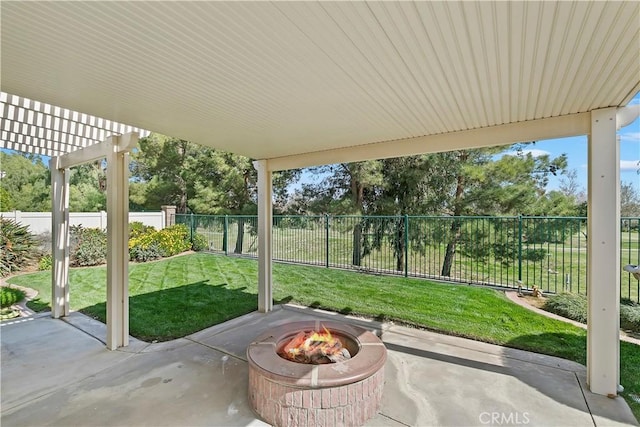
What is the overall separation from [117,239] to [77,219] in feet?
26.9

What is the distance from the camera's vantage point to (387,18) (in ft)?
5.37

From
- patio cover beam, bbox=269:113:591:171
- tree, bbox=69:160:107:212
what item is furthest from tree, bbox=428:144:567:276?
tree, bbox=69:160:107:212

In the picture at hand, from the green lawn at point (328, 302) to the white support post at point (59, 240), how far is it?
0.48 metres

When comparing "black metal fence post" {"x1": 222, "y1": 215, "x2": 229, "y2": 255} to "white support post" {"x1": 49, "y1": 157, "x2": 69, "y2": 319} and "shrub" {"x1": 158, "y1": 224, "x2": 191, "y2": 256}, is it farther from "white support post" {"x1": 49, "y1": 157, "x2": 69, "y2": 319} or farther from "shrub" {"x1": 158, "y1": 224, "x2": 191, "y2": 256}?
"white support post" {"x1": 49, "y1": 157, "x2": 69, "y2": 319}

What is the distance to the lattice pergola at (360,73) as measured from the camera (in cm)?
162

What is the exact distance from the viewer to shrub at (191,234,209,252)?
1194 centimetres

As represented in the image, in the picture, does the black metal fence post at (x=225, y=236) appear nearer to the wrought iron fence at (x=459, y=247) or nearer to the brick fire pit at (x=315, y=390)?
the wrought iron fence at (x=459, y=247)

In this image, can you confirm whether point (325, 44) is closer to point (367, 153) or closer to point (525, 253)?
point (367, 153)

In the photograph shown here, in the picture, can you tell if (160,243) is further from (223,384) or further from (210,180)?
(223,384)

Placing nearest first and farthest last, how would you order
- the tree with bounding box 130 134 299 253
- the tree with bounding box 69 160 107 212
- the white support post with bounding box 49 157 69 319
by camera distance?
the white support post with bounding box 49 157 69 319 < the tree with bounding box 130 134 299 253 < the tree with bounding box 69 160 107 212

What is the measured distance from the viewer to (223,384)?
3.10m

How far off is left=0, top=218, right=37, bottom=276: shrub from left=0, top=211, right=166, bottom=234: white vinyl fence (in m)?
0.41

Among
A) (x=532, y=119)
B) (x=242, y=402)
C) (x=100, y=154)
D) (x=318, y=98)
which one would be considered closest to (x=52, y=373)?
(x=242, y=402)

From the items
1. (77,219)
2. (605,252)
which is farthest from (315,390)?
(77,219)
